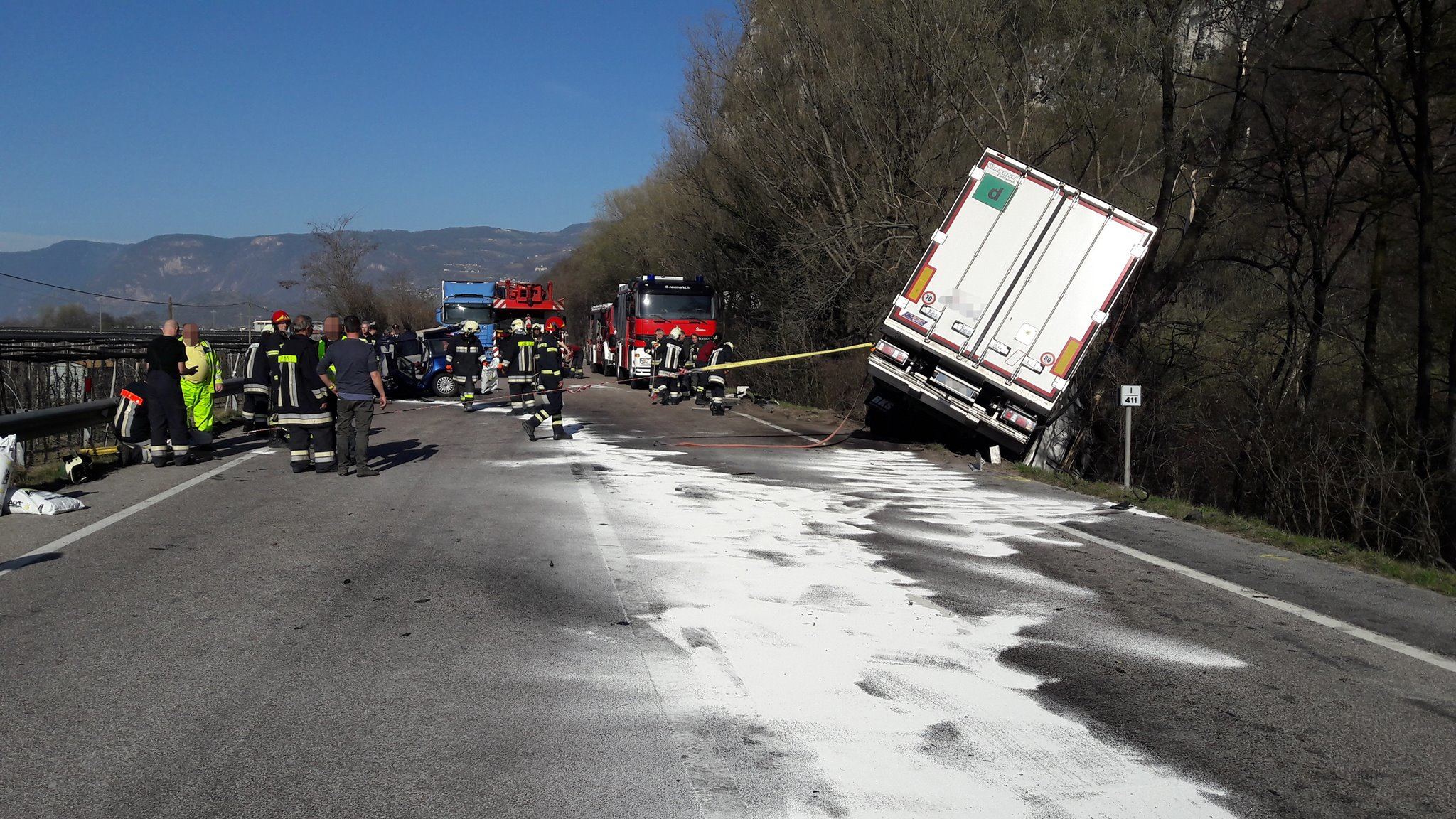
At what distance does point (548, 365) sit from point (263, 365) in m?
4.10

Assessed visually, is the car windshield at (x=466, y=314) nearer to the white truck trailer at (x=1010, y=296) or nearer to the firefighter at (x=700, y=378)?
the firefighter at (x=700, y=378)

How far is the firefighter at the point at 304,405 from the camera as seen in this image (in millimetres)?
12680

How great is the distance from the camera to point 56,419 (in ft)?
41.5

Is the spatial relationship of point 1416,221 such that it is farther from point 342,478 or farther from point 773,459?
point 342,478

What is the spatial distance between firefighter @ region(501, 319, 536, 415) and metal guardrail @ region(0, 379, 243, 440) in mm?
5660

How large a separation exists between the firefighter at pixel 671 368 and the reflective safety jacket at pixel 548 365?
777 centimetres

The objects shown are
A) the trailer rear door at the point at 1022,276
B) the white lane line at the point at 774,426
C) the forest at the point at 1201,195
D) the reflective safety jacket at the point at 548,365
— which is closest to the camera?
the forest at the point at 1201,195

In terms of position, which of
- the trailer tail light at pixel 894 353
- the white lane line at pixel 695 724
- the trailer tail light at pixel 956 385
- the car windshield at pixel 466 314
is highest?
the car windshield at pixel 466 314

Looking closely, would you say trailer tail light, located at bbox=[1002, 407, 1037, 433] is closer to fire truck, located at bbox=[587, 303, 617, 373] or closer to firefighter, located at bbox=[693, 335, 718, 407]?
firefighter, located at bbox=[693, 335, 718, 407]

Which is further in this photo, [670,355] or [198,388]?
[670,355]

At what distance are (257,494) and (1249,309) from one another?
13.0 meters

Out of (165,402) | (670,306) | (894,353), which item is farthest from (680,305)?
(165,402)

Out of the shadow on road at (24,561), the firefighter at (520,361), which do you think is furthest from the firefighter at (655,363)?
the shadow on road at (24,561)

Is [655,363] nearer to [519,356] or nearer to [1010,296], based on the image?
[519,356]
